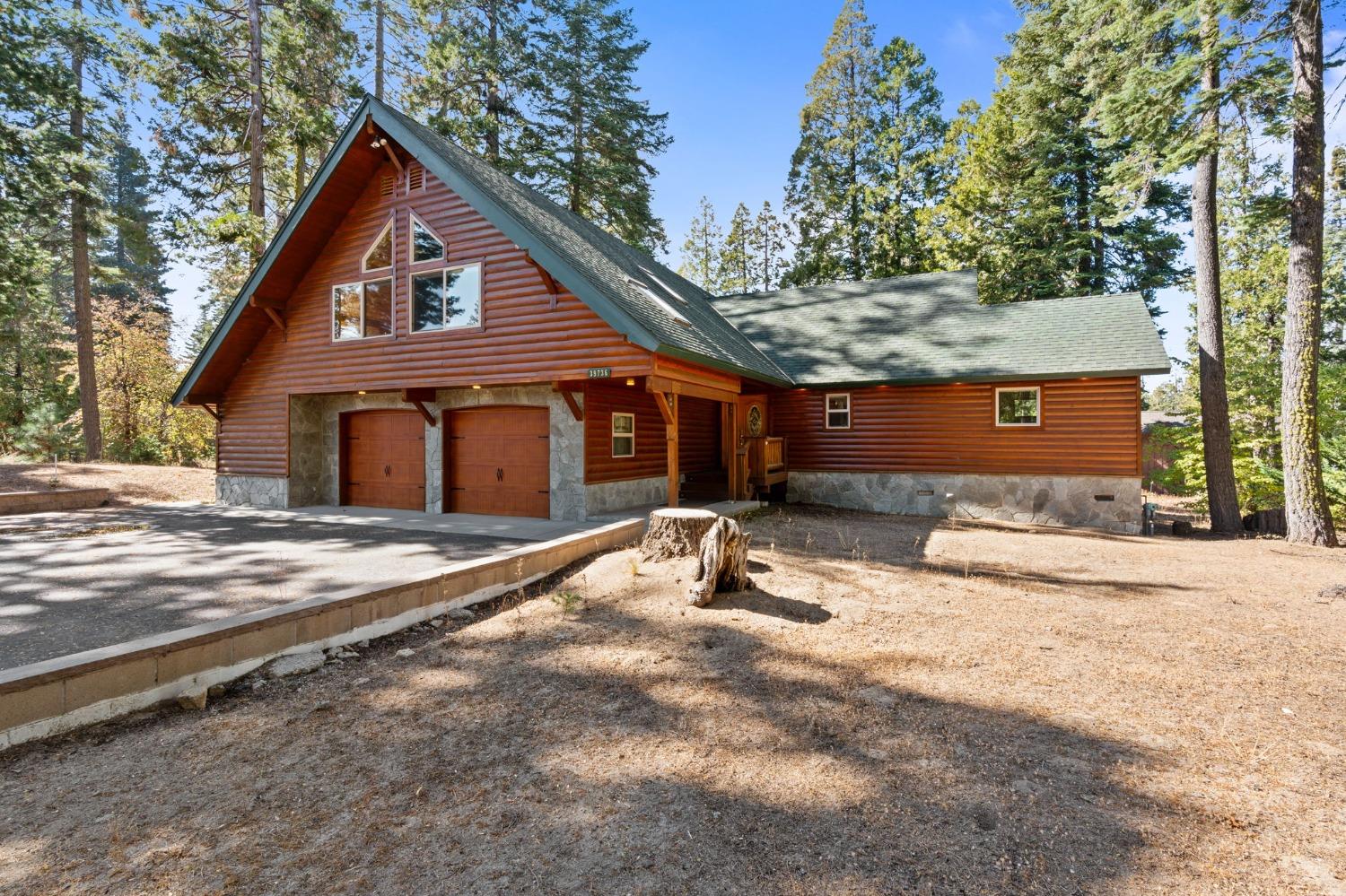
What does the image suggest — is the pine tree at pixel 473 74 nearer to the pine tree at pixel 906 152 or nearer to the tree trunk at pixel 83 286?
the tree trunk at pixel 83 286

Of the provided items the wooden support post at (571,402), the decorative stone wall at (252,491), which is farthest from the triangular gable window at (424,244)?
the decorative stone wall at (252,491)

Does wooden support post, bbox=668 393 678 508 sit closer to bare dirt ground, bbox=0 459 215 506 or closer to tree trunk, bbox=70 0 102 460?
bare dirt ground, bbox=0 459 215 506

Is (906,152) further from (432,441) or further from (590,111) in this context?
(432,441)

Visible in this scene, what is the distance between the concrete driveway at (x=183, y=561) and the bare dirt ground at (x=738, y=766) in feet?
5.52

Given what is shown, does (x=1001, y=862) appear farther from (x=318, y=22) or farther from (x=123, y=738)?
(x=318, y=22)

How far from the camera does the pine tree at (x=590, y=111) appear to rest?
2208cm

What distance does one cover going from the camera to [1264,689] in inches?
150

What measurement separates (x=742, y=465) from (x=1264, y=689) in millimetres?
9317

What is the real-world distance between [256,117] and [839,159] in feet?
72.8

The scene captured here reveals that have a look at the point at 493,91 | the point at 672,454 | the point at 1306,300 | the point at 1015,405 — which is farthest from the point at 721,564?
the point at 493,91

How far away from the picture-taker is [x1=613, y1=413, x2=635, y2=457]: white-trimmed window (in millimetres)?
11594

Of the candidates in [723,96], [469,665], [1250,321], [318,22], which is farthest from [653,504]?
[1250,321]

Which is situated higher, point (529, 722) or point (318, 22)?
point (318, 22)

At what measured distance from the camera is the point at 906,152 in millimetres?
25891
